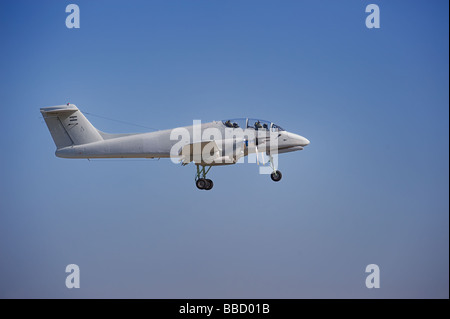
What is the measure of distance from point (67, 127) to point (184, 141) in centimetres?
759

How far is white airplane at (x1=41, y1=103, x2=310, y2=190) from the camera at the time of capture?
2909cm

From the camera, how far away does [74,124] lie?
30.2m

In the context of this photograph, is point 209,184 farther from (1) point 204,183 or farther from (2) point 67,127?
(2) point 67,127

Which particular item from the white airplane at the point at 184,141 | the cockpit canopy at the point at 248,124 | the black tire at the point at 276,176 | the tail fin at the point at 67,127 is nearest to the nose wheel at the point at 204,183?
the white airplane at the point at 184,141

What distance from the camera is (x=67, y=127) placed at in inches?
1187

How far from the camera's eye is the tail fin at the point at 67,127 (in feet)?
98.5

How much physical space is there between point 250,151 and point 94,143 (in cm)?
975

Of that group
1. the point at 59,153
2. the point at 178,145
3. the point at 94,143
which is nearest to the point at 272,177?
the point at 178,145

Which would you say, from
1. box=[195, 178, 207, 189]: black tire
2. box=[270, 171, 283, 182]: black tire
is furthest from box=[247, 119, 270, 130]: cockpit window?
box=[195, 178, 207, 189]: black tire

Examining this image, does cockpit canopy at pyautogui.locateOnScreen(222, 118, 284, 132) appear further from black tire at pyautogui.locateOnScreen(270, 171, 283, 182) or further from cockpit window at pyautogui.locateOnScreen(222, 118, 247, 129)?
black tire at pyautogui.locateOnScreen(270, 171, 283, 182)

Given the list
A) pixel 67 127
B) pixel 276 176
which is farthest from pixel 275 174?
pixel 67 127

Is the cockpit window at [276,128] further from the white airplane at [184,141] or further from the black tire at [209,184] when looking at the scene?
the black tire at [209,184]
